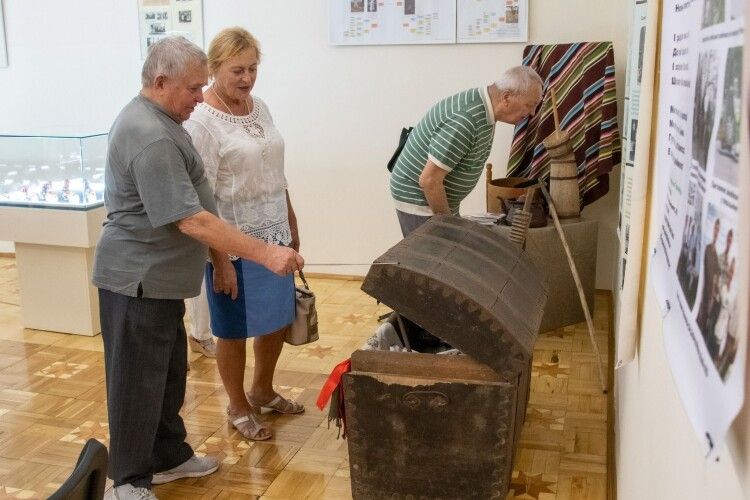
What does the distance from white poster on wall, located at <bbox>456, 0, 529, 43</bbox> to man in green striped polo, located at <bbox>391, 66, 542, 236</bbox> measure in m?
1.69

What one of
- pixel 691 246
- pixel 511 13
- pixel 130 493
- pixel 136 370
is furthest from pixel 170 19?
pixel 691 246

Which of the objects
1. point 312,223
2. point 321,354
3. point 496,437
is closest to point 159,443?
point 496,437

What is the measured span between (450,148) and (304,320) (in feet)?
2.96

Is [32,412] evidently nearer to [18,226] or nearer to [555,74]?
[18,226]

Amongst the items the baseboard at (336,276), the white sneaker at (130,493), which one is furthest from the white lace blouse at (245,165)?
the baseboard at (336,276)

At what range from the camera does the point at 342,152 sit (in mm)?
A: 5586

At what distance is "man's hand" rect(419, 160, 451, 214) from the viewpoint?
339 cm

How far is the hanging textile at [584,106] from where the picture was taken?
4.72 m

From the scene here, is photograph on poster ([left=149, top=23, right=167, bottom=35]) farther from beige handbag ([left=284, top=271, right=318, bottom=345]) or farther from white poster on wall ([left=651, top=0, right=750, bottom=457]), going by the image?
white poster on wall ([left=651, top=0, right=750, bottom=457])

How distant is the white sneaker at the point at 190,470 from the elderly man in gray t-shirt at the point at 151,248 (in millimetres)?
177

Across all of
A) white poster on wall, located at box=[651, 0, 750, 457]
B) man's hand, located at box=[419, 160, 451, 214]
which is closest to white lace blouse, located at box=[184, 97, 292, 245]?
man's hand, located at box=[419, 160, 451, 214]

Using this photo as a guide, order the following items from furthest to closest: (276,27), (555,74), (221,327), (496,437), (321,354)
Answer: (276,27) < (555,74) < (321,354) < (221,327) < (496,437)

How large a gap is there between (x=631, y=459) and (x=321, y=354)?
7.84ft

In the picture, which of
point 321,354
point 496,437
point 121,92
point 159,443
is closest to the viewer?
point 496,437
